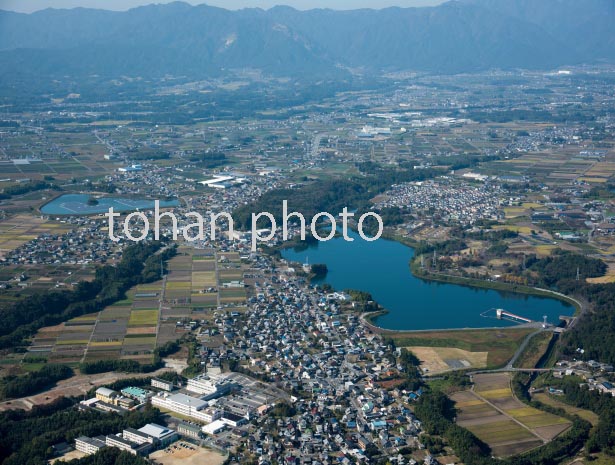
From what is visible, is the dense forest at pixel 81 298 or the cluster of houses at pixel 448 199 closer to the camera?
the dense forest at pixel 81 298

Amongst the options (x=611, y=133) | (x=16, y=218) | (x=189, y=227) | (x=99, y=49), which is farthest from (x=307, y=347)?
(x=99, y=49)

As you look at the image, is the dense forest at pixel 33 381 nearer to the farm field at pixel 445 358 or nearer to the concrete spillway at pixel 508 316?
the farm field at pixel 445 358

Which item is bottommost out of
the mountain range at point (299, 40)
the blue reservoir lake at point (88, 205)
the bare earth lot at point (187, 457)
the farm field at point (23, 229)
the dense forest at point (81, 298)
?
the bare earth lot at point (187, 457)

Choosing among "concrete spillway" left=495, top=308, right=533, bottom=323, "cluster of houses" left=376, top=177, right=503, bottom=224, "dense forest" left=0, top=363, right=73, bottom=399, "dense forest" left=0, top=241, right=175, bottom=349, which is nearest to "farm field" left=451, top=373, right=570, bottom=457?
"concrete spillway" left=495, top=308, right=533, bottom=323

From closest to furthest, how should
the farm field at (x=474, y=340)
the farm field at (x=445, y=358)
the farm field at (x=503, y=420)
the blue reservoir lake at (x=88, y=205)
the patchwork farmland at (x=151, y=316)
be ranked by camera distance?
the farm field at (x=503, y=420) → the farm field at (x=445, y=358) → the patchwork farmland at (x=151, y=316) → the farm field at (x=474, y=340) → the blue reservoir lake at (x=88, y=205)

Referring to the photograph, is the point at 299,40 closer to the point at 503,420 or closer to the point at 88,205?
the point at 88,205

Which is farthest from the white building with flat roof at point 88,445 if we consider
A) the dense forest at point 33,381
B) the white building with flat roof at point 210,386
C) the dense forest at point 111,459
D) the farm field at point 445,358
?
the farm field at point 445,358

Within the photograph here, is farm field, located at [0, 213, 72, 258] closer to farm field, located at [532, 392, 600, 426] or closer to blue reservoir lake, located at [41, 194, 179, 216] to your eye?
blue reservoir lake, located at [41, 194, 179, 216]
